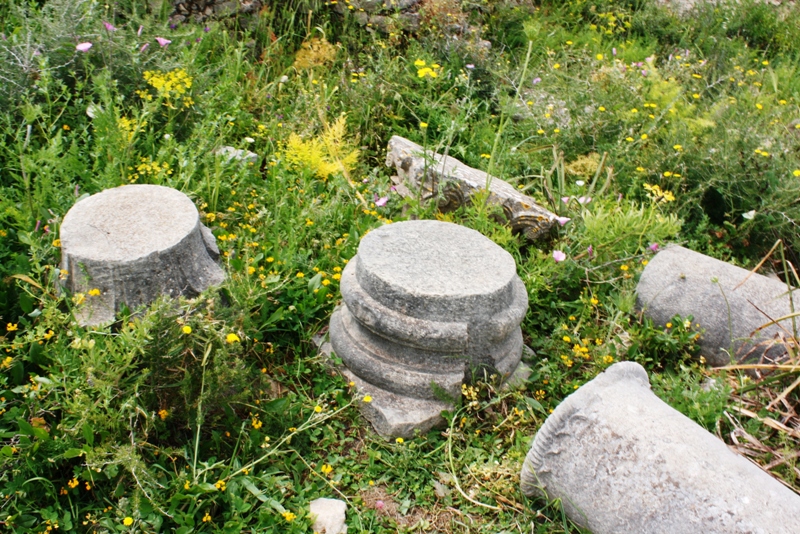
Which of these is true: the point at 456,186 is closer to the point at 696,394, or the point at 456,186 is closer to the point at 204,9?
the point at 696,394

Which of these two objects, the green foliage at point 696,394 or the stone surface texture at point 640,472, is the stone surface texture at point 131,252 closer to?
the stone surface texture at point 640,472

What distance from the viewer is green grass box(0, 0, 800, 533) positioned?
2.47 meters

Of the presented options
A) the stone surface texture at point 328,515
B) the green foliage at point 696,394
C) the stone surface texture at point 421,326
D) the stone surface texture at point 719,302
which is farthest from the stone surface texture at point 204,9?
the green foliage at point 696,394

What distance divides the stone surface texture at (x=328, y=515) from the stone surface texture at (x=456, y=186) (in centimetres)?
200

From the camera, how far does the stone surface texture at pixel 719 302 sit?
3219mm

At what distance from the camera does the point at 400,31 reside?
5.50m

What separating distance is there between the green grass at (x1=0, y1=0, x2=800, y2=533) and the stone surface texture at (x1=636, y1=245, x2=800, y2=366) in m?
0.11

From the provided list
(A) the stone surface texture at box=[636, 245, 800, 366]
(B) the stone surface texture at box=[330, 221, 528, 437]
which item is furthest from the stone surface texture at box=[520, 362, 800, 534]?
(A) the stone surface texture at box=[636, 245, 800, 366]

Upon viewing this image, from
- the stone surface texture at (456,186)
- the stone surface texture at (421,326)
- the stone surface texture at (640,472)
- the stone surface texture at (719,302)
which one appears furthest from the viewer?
the stone surface texture at (456,186)

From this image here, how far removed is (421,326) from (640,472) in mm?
1020

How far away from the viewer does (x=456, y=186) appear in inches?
161

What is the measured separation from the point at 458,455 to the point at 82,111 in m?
3.00

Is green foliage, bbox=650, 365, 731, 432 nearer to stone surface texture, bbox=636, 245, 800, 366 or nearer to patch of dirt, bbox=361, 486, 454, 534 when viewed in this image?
stone surface texture, bbox=636, 245, 800, 366

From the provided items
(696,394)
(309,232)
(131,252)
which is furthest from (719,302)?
(131,252)
